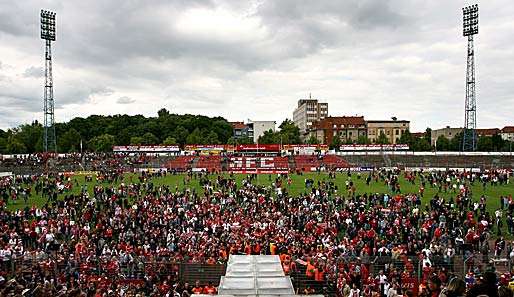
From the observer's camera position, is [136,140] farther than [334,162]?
Yes

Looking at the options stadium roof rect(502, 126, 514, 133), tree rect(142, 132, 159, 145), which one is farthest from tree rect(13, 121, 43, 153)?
stadium roof rect(502, 126, 514, 133)

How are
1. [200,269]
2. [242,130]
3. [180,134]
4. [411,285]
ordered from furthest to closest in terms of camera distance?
[242,130] < [180,134] < [200,269] < [411,285]

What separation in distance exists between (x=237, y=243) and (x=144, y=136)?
94.9 meters

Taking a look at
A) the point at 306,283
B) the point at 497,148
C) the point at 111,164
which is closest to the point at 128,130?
the point at 111,164

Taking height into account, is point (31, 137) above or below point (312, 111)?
below

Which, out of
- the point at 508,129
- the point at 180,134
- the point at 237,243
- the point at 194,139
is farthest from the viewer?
the point at 508,129

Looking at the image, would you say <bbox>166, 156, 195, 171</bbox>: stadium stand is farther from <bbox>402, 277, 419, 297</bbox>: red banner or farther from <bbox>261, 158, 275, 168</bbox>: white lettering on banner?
<bbox>402, 277, 419, 297</bbox>: red banner

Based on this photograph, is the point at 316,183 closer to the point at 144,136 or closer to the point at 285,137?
the point at 285,137

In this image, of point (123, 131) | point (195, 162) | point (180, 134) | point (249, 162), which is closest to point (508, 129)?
point (180, 134)

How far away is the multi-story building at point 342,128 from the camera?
141 metres

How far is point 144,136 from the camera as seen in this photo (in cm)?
11088

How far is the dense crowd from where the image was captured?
15359 millimetres

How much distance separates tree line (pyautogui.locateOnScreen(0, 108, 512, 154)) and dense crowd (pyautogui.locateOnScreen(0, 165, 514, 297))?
214 feet

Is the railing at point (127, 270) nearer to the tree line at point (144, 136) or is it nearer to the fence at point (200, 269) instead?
the fence at point (200, 269)
